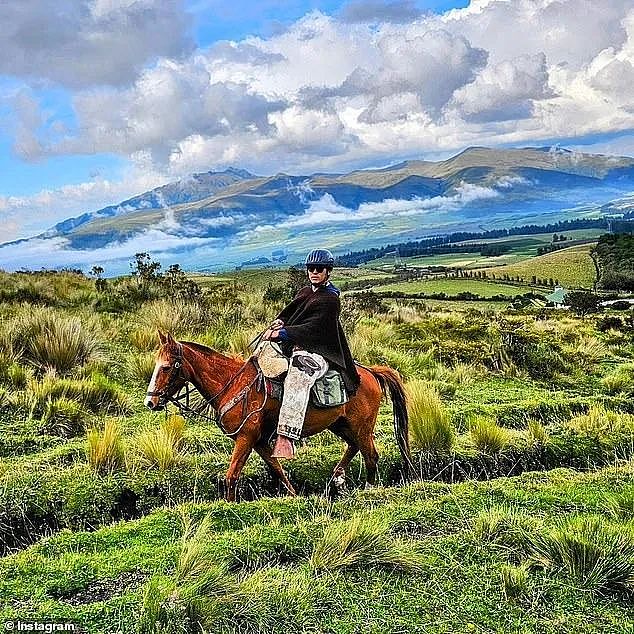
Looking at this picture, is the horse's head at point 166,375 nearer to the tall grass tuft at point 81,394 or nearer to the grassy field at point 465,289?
the tall grass tuft at point 81,394

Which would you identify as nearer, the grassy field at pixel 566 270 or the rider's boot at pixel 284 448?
the rider's boot at pixel 284 448

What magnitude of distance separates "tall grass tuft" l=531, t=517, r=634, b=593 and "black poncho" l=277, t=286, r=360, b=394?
2650mm

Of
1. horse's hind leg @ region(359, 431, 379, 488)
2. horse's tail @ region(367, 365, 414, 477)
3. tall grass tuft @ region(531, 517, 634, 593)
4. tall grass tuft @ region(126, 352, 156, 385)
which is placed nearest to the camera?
tall grass tuft @ region(531, 517, 634, 593)

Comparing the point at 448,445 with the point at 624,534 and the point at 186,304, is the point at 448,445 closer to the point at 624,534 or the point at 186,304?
the point at 624,534

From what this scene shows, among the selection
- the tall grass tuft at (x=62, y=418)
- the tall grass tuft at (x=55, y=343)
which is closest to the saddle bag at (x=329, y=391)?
the tall grass tuft at (x=62, y=418)

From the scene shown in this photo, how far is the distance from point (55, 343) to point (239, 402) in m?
5.98

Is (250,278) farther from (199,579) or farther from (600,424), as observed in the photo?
(199,579)

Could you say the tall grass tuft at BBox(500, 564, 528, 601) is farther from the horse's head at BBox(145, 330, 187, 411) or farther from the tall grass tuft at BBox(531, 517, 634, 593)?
the horse's head at BBox(145, 330, 187, 411)

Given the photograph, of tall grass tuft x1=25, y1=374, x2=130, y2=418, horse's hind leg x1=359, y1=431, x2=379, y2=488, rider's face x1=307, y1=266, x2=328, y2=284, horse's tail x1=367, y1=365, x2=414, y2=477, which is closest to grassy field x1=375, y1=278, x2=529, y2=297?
tall grass tuft x1=25, y1=374, x2=130, y2=418

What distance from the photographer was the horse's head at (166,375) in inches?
243

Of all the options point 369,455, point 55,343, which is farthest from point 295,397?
point 55,343

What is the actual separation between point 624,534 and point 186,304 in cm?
1304

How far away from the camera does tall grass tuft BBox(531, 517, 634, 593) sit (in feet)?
Result: 14.9

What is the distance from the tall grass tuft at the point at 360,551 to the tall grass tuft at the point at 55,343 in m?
7.38
